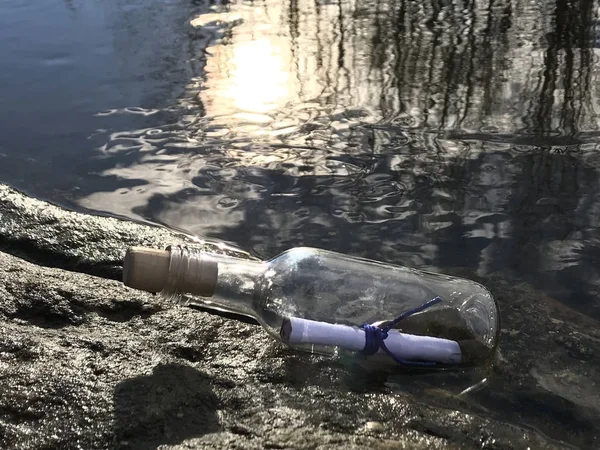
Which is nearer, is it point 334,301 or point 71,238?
point 334,301

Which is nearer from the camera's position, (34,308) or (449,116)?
(34,308)

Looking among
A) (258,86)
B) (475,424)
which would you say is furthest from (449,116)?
(475,424)

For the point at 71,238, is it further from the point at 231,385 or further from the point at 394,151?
the point at 394,151

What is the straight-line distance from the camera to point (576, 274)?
242 centimetres

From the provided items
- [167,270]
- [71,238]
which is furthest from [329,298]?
[71,238]

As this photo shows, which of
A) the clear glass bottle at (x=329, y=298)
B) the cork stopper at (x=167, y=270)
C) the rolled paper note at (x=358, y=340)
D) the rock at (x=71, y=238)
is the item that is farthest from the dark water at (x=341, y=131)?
the cork stopper at (x=167, y=270)

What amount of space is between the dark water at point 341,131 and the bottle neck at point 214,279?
0.78 metres

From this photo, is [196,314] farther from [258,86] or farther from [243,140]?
[258,86]

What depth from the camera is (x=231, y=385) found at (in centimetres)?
166

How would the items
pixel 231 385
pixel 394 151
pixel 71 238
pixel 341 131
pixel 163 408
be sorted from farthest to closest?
pixel 341 131 < pixel 394 151 < pixel 71 238 < pixel 231 385 < pixel 163 408

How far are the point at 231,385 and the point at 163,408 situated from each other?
0.64 feet

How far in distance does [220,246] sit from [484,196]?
42.1 inches

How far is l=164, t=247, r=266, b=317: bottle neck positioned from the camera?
5.58 ft

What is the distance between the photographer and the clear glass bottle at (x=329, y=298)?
5.62 feet
